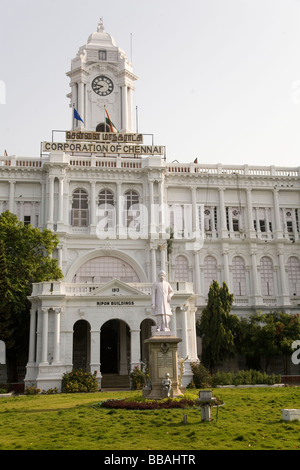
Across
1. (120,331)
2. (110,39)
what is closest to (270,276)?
(120,331)

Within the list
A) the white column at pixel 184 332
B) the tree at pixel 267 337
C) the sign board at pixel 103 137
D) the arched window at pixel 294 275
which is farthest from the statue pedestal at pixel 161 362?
the sign board at pixel 103 137

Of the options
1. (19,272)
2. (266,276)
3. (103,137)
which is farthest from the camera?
(103,137)

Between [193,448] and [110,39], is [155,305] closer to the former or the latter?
[193,448]

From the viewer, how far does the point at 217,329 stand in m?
40.8

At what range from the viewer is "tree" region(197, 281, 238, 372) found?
4053cm

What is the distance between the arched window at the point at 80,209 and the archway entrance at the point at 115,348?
31.5ft

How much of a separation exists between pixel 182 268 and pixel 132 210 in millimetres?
7051

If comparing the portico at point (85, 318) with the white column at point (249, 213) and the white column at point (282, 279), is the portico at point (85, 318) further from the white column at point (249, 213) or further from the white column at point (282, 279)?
the white column at point (249, 213)

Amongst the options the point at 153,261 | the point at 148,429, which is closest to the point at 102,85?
the point at 153,261

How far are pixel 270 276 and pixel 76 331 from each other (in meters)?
19.3

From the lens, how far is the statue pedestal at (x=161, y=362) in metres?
23.4

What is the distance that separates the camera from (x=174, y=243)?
49.3 metres

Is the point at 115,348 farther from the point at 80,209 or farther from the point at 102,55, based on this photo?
the point at 102,55

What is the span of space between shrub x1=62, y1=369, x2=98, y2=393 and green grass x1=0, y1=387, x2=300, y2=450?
11.1 meters
